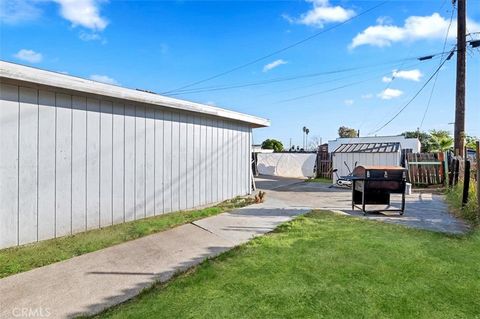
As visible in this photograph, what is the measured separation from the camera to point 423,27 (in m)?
10.3

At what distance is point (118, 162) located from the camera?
16.9 ft

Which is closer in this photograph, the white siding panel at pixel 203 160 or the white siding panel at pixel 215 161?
the white siding panel at pixel 203 160

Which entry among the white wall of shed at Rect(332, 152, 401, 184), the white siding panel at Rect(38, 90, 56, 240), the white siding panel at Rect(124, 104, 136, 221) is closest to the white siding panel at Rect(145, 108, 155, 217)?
the white siding panel at Rect(124, 104, 136, 221)

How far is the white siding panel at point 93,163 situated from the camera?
4.70 metres

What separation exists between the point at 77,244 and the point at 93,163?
1350 mm

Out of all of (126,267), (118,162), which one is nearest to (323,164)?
(118,162)

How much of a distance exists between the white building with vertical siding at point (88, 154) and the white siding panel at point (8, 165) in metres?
0.01

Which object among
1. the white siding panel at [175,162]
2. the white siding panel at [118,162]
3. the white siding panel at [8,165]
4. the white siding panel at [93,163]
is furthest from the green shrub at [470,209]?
the white siding panel at [8,165]

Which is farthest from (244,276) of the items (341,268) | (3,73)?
(3,73)

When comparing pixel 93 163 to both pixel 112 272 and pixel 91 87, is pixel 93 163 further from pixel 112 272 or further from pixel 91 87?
pixel 112 272

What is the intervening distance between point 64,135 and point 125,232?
1756 mm

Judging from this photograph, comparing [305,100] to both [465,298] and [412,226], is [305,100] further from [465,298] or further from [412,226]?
[465,298]

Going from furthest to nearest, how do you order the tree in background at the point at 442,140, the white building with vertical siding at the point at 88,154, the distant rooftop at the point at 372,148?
the tree in background at the point at 442,140 < the distant rooftop at the point at 372,148 < the white building with vertical siding at the point at 88,154

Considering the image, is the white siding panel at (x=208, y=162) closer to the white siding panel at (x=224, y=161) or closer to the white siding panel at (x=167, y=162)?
the white siding panel at (x=224, y=161)
